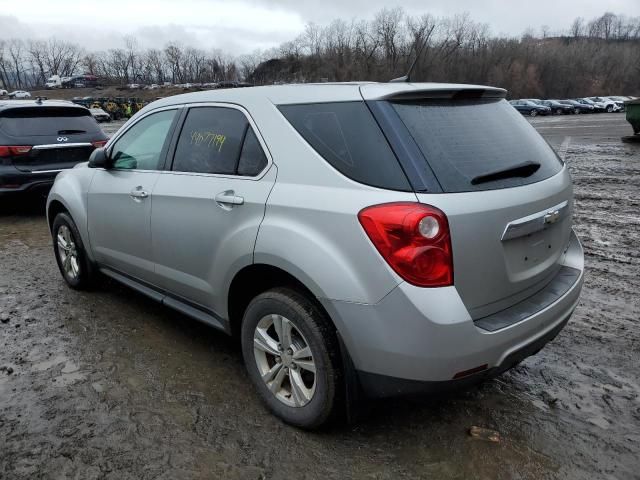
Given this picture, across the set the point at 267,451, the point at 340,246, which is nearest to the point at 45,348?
the point at 267,451

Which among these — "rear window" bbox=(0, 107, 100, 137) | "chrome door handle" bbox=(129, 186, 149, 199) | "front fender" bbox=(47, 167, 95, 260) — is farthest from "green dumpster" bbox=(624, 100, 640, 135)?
"chrome door handle" bbox=(129, 186, 149, 199)

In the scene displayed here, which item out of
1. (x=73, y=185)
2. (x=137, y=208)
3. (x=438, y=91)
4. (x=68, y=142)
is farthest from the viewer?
(x=68, y=142)

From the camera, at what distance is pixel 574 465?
2424mm

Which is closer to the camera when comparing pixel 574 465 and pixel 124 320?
pixel 574 465

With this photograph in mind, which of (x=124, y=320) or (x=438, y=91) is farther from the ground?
(x=438, y=91)

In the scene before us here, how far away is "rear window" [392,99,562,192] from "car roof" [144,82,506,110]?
59 mm

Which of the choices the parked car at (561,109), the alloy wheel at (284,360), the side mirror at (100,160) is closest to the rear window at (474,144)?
the alloy wheel at (284,360)

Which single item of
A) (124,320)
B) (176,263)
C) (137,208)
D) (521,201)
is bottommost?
(124,320)

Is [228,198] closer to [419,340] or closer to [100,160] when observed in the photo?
[419,340]

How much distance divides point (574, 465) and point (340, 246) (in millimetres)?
1515

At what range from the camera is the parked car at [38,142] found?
7145 mm

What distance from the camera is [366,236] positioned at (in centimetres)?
218

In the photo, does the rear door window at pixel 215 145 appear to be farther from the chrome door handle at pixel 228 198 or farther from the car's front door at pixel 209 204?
the chrome door handle at pixel 228 198

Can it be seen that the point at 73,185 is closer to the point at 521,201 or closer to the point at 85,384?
the point at 85,384
